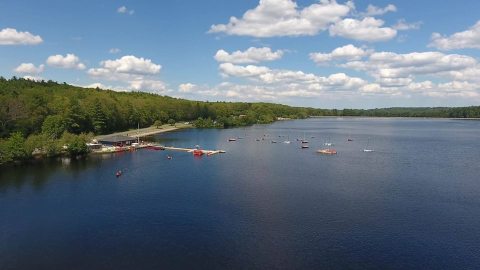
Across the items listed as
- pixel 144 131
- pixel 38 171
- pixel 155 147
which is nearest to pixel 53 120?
pixel 155 147

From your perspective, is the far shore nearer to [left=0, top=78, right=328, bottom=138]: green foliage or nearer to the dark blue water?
[left=0, top=78, right=328, bottom=138]: green foliage

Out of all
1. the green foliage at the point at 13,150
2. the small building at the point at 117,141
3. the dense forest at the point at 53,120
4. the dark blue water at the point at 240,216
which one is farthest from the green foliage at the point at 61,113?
the dark blue water at the point at 240,216

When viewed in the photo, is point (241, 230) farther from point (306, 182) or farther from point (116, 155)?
point (116, 155)

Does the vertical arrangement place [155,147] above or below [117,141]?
below

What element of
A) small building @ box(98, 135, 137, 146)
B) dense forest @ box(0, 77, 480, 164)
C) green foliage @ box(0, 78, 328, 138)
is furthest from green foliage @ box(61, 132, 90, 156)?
small building @ box(98, 135, 137, 146)

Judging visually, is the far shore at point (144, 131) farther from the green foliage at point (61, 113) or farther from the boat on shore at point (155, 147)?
the boat on shore at point (155, 147)

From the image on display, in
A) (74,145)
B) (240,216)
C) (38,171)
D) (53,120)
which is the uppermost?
(53,120)

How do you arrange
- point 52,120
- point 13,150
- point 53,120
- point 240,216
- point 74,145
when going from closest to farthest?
1. point 240,216
2. point 13,150
3. point 74,145
4. point 52,120
5. point 53,120

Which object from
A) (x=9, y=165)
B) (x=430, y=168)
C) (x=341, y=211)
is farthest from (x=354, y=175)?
(x=9, y=165)

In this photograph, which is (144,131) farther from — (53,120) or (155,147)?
(53,120)
